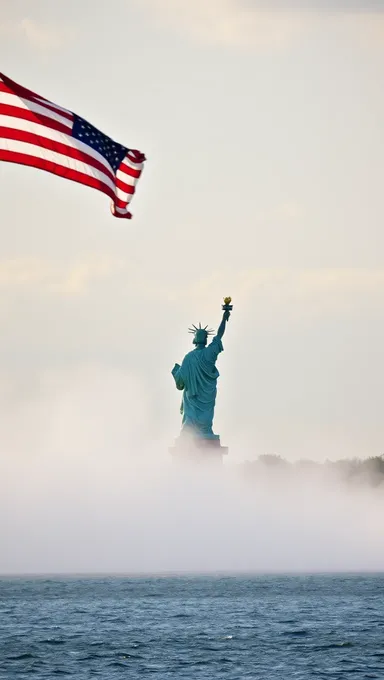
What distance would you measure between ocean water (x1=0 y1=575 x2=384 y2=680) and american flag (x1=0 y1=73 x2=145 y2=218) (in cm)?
1477

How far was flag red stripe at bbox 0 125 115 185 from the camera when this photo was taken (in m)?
30.7

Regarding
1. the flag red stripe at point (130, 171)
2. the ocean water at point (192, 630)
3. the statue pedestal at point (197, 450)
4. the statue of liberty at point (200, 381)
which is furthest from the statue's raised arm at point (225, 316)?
the flag red stripe at point (130, 171)

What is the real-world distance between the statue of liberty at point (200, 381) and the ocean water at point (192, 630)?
12.4 metres

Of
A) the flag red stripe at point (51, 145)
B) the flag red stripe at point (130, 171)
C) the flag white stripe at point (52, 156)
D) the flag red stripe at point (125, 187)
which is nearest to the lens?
the flag white stripe at point (52, 156)

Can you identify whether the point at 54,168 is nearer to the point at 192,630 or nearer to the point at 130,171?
the point at 130,171

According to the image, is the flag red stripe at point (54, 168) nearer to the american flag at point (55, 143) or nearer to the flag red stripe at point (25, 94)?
the american flag at point (55, 143)

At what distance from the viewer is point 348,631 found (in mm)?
53656

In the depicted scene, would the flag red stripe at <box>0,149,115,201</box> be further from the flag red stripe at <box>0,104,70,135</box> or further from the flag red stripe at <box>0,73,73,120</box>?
the flag red stripe at <box>0,73,73,120</box>

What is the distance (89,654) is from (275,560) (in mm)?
49029

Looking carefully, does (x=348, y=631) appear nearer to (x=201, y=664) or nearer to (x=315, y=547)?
(x=201, y=664)

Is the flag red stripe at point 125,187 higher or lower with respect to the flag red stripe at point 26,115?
lower

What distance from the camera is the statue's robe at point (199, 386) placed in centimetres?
8831

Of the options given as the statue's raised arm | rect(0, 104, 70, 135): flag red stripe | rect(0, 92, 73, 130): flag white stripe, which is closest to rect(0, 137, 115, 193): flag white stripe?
rect(0, 104, 70, 135): flag red stripe

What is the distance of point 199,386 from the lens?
89.4 metres
